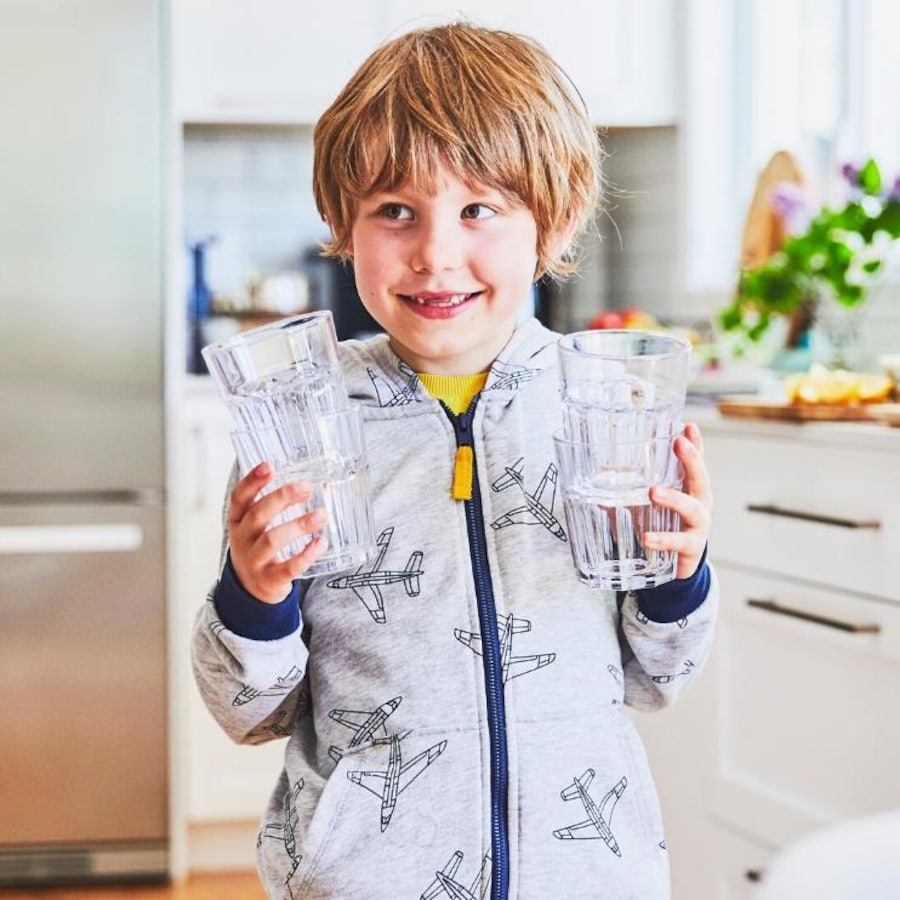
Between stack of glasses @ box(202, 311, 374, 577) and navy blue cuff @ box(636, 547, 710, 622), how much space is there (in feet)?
0.74

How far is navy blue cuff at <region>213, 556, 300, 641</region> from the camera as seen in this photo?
998mm

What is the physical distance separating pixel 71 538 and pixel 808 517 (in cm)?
148

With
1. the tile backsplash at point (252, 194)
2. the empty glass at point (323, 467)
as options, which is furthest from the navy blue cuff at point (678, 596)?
the tile backsplash at point (252, 194)

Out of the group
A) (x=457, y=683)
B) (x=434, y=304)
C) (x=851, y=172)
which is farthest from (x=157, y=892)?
(x=434, y=304)

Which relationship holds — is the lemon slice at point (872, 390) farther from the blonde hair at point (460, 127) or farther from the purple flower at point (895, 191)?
the blonde hair at point (460, 127)

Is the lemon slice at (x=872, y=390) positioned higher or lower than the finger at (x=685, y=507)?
higher

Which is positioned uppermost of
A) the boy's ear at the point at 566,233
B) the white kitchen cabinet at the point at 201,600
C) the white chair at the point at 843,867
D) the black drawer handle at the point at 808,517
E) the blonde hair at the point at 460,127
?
the blonde hair at the point at 460,127

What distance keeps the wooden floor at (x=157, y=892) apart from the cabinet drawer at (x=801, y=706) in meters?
1.12

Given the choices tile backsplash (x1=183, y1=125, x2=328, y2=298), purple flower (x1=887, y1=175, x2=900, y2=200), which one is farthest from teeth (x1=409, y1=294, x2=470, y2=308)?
tile backsplash (x1=183, y1=125, x2=328, y2=298)

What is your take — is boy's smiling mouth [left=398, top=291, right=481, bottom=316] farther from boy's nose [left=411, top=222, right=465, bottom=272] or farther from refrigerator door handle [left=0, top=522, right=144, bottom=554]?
refrigerator door handle [left=0, top=522, right=144, bottom=554]

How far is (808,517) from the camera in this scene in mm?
1929

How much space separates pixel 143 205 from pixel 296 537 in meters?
1.97

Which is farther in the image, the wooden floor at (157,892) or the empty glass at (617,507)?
the wooden floor at (157,892)

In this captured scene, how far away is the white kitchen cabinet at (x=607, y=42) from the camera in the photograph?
10.4 feet
